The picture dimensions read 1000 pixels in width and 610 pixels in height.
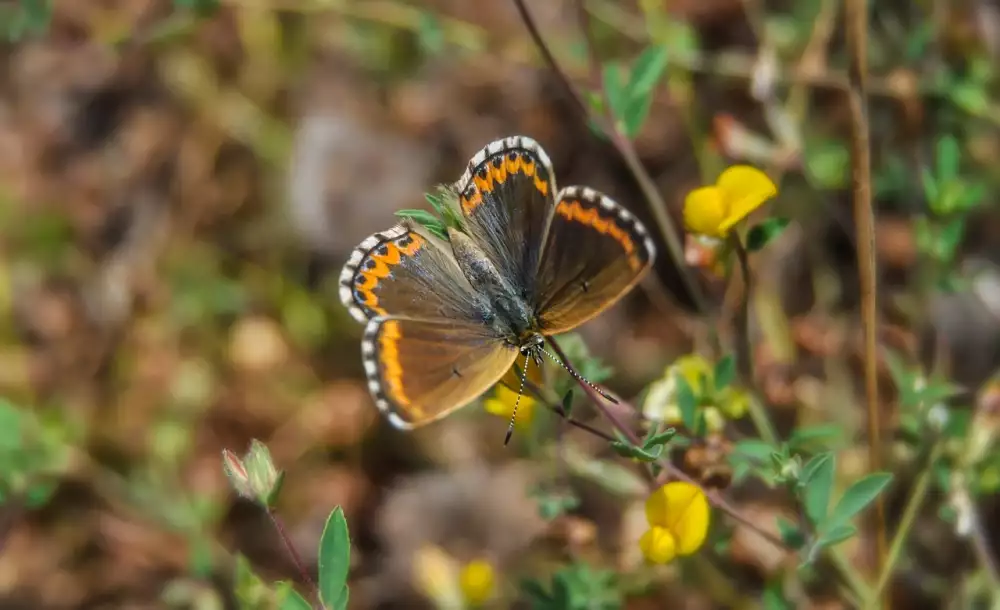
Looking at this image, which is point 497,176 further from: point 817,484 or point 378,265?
point 817,484

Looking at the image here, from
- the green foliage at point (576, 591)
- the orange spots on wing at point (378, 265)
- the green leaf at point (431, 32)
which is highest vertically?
the green leaf at point (431, 32)

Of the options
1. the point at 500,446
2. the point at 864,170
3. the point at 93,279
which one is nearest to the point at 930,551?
the point at 864,170

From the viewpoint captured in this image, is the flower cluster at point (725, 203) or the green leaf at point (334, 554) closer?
the green leaf at point (334, 554)

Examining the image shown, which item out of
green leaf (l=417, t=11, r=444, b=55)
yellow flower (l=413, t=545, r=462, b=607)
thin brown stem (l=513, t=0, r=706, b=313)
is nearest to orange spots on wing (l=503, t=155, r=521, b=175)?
thin brown stem (l=513, t=0, r=706, b=313)

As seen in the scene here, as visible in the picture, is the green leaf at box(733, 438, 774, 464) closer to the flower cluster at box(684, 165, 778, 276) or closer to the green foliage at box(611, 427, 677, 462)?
the green foliage at box(611, 427, 677, 462)

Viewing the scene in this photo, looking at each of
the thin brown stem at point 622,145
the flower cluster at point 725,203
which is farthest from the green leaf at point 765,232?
the thin brown stem at point 622,145

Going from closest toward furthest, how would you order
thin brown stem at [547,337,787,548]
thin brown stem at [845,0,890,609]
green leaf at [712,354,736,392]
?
thin brown stem at [547,337,787,548]
green leaf at [712,354,736,392]
thin brown stem at [845,0,890,609]

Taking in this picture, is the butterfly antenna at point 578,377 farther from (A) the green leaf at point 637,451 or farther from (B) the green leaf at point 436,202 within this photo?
(B) the green leaf at point 436,202
